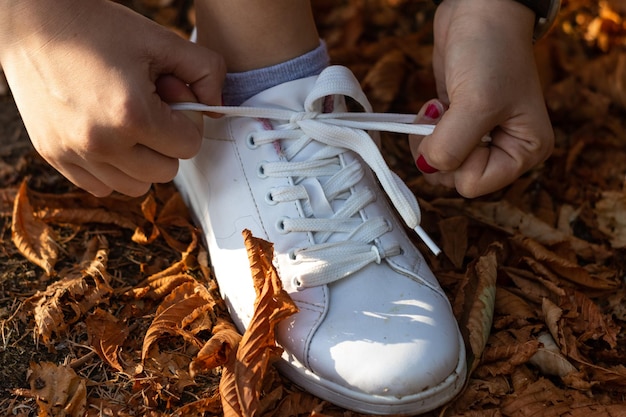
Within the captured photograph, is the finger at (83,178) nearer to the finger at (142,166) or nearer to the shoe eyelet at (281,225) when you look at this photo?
the finger at (142,166)

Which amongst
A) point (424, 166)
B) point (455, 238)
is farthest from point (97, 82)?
point (455, 238)

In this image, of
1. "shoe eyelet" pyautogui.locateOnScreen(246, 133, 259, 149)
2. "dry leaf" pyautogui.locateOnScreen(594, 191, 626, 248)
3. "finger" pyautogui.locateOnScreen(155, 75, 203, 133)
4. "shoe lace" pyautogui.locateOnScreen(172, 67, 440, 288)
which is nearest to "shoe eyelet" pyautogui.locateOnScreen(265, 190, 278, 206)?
"shoe lace" pyautogui.locateOnScreen(172, 67, 440, 288)

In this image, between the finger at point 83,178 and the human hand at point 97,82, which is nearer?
the human hand at point 97,82

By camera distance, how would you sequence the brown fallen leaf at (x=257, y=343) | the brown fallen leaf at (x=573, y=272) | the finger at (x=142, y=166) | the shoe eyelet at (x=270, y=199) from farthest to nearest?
the brown fallen leaf at (x=573, y=272) → the shoe eyelet at (x=270, y=199) → the finger at (x=142, y=166) → the brown fallen leaf at (x=257, y=343)

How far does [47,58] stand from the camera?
3.79 ft

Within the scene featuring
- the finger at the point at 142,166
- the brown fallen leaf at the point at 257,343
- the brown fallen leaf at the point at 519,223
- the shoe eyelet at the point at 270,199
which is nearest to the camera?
the brown fallen leaf at the point at 257,343

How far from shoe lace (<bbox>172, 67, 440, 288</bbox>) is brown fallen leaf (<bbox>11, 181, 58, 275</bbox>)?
0.45m

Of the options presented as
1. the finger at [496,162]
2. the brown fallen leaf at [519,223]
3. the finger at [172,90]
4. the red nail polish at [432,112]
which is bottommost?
the brown fallen leaf at [519,223]

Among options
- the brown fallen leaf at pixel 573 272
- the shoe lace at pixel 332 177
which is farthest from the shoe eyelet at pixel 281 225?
the brown fallen leaf at pixel 573 272

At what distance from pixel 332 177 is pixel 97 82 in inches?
18.2

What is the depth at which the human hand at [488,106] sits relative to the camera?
46.2 inches

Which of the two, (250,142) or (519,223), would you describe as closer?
(250,142)

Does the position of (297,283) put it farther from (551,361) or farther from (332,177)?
(551,361)

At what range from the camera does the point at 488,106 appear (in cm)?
117
